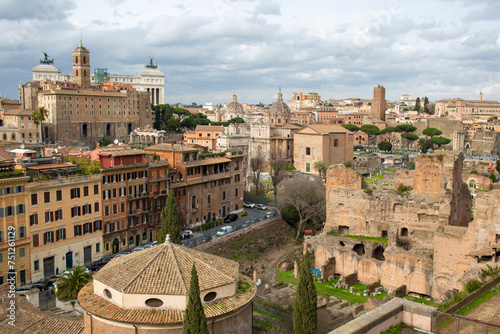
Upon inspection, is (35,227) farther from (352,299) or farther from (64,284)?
(352,299)

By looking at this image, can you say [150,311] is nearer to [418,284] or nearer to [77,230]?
[77,230]

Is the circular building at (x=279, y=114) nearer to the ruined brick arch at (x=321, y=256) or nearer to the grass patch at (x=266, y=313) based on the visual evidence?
the ruined brick arch at (x=321, y=256)

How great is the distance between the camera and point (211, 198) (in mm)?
42312

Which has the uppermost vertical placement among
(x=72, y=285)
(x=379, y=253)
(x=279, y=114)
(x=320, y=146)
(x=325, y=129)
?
(x=279, y=114)

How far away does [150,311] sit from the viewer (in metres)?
14.9

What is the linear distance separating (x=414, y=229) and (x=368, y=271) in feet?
15.5

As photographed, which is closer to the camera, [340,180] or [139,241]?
[139,241]

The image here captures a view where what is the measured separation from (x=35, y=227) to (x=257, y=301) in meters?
13.7

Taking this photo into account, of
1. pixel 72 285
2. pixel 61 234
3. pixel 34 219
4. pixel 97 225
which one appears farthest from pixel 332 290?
pixel 34 219

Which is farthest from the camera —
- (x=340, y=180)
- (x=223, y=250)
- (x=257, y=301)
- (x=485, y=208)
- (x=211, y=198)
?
(x=211, y=198)

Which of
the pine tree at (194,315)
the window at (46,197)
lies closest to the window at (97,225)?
the window at (46,197)

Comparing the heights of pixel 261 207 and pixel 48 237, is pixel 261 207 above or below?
below

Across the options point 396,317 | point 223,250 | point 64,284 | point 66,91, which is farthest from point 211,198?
point 66,91

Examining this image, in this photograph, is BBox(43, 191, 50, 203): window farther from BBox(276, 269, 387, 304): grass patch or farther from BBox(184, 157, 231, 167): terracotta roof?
BBox(276, 269, 387, 304): grass patch
